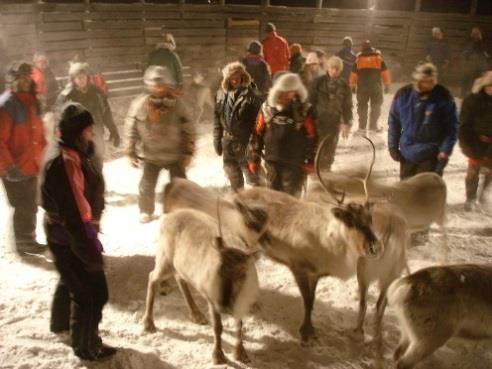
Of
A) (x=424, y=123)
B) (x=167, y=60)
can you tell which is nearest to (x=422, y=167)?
(x=424, y=123)

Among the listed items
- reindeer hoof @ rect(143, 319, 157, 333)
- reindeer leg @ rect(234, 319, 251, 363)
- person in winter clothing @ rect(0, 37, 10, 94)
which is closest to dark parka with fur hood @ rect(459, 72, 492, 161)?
reindeer leg @ rect(234, 319, 251, 363)

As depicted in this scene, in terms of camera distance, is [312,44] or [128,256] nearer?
[128,256]

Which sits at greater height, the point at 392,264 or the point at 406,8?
the point at 406,8

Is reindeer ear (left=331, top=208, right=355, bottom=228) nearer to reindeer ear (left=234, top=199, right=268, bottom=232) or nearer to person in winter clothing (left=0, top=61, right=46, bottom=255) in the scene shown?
reindeer ear (left=234, top=199, right=268, bottom=232)

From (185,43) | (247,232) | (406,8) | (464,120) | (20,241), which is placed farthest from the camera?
(406,8)

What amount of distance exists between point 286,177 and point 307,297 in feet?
6.00

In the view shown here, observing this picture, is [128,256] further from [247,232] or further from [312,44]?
[312,44]

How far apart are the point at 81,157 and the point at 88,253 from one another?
2.53 ft

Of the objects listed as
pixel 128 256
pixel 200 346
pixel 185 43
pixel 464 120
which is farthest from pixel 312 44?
pixel 200 346

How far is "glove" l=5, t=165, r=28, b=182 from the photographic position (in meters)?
5.78

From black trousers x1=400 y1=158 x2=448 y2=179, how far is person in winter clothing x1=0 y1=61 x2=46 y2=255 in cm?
478


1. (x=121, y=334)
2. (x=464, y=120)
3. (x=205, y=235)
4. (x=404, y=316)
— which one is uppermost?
(x=464, y=120)

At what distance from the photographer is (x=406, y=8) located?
66.2ft

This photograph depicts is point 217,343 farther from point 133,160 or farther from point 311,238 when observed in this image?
point 133,160
